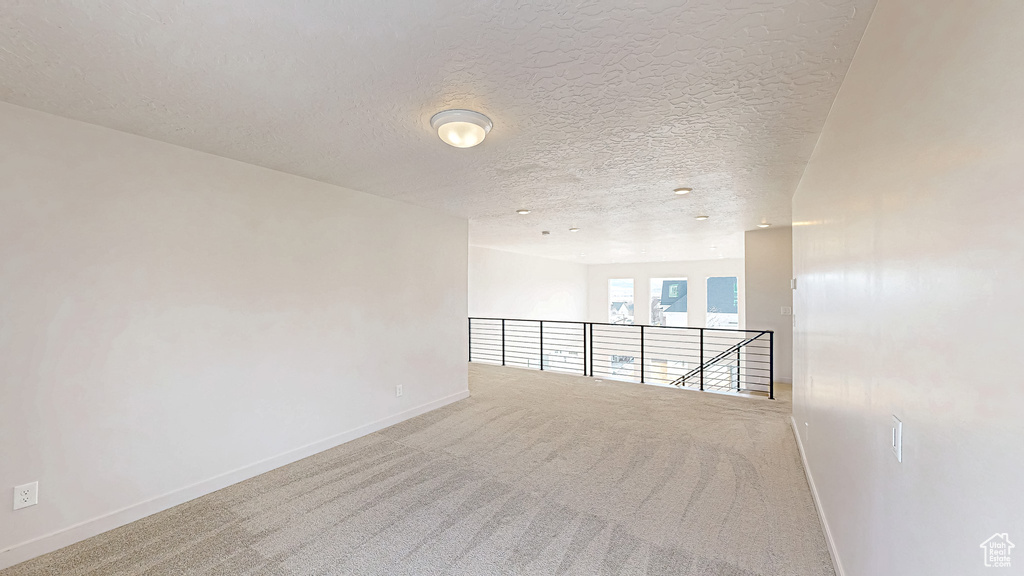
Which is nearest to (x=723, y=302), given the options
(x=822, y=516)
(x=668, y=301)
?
(x=668, y=301)

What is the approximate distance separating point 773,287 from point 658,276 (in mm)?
5393

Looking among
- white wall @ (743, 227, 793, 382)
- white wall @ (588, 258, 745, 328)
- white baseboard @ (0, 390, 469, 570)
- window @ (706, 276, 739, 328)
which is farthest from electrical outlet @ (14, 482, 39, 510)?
window @ (706, 276, 739, 328)

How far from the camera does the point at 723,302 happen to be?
980 centimetres

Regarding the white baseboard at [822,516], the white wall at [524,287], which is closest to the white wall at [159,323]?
the white baseboard at [822,516]

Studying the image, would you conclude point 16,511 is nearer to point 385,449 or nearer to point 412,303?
point 385,449

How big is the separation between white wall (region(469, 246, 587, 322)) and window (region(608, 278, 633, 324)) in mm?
750

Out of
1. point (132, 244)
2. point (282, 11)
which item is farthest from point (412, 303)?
point (282, 11)

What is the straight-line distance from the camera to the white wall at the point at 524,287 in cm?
711

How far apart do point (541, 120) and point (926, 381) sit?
1.72m

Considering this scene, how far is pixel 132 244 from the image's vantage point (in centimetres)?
219

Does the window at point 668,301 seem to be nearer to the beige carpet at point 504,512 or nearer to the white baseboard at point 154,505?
the beige carpet at point 504,512

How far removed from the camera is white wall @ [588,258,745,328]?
9.69m

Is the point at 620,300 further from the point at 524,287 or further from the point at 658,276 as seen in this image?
the point at 524,287

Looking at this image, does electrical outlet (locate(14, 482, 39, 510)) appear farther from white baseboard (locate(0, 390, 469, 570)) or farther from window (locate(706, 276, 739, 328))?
window (locate(706, 276, 739, 328))
